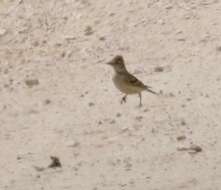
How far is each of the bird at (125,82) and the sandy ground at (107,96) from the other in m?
0.15

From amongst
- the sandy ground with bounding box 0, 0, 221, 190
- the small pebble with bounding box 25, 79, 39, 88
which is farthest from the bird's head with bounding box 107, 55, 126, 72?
the small pebble with bounding box 25, 79, 39, 88

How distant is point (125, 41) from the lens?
1734cm

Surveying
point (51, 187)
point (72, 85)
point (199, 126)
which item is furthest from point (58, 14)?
point (51, 187)

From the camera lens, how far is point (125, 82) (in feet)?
51.1

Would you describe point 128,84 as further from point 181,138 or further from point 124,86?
point 181,138

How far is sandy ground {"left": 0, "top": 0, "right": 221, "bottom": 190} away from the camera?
1288cm

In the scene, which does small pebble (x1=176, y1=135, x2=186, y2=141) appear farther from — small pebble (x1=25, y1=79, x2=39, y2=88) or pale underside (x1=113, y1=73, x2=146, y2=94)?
small pebble (x1=25, y1=79, x2=39, y2=88)

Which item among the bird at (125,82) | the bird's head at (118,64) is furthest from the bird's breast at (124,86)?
the bird's head at (118,64)

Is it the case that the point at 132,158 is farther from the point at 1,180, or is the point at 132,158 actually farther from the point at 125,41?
the point at 125,41

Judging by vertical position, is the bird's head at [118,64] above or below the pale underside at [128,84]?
above

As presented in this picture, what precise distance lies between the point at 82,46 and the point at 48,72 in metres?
0.76

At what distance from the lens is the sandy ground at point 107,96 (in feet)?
42.2

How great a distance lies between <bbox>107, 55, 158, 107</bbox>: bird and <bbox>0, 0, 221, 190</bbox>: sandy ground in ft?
0.50

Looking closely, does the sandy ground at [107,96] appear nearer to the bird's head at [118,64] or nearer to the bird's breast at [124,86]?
the bird's breast at [124,86]
